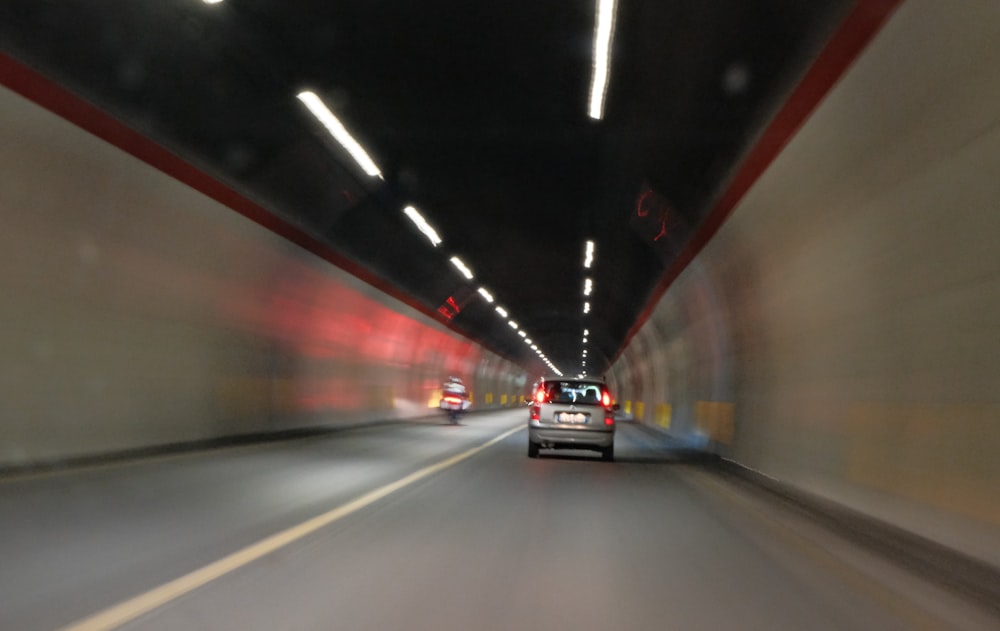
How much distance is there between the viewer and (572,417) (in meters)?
22.8

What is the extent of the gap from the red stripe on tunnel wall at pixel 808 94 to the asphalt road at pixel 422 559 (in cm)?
475

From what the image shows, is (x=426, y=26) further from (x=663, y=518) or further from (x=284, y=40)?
(x=663, y=518)

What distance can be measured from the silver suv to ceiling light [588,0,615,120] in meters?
8.19

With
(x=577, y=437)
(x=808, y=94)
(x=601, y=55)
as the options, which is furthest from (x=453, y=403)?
(x=808, y=94)

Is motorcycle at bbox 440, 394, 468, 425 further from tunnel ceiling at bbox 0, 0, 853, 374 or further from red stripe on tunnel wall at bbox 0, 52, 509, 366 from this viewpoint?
tunnel ceiling at bbox 0, 0, 853, 374

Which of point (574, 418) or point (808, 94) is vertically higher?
point (808, 94)

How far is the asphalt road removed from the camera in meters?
7.07

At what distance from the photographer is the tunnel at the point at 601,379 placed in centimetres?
827

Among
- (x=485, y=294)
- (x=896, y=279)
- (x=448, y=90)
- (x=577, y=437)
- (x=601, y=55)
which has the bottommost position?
(x=577, y=437)

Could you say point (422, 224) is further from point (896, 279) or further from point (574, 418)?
point (896, 279)

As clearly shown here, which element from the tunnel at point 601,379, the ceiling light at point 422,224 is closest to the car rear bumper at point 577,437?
the tunnel at point 601,379

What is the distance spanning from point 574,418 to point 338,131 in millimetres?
8498

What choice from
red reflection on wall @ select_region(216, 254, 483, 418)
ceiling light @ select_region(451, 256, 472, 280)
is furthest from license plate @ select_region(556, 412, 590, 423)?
ceiling light @ select_region(451, 256, 472, 280)

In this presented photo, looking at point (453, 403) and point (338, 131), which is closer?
point (338, 131)
